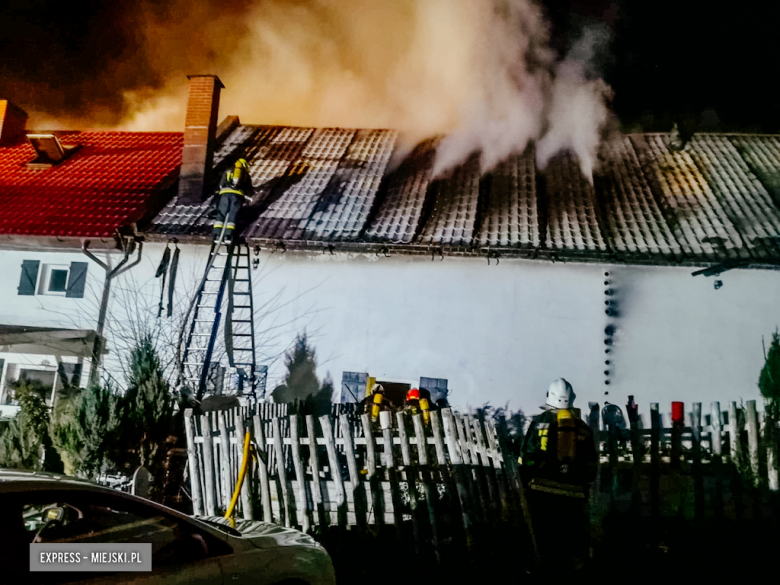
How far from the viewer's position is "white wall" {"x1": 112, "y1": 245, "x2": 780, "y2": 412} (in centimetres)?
915

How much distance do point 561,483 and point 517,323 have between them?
5.08 metres

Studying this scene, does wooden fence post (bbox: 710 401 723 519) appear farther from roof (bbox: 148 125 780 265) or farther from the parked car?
the parked car

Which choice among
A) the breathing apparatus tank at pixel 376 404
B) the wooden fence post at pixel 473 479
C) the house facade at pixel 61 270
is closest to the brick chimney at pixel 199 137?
the house facade at pixel 61 270

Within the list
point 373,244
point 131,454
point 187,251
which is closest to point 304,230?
point 373,244

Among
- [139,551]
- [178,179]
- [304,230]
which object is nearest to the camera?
[139,551]

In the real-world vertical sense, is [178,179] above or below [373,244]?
above

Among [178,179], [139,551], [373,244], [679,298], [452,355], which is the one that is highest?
[178,179]

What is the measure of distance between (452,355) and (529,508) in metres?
4.62

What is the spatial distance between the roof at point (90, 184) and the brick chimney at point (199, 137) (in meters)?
0.57

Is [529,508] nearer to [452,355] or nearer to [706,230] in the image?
[452,355]

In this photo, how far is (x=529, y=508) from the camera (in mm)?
5027

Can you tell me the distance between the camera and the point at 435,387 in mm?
9461

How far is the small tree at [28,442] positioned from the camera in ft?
20.1

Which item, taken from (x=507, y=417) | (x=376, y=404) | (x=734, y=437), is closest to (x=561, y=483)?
(x=734, y=437)
